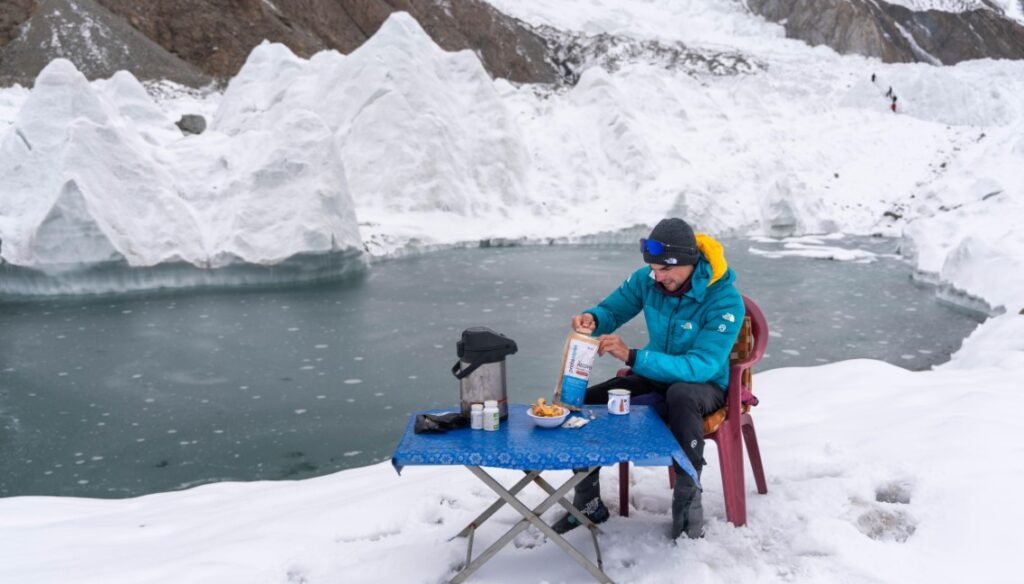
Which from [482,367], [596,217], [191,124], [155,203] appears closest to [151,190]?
[155,203]

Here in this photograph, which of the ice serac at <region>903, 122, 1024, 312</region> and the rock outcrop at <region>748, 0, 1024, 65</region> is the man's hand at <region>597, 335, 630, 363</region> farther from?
the rock outcrop at <region>748, 0, 1024, 65</region>

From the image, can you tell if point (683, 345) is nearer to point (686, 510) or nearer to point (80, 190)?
point (686, 510)

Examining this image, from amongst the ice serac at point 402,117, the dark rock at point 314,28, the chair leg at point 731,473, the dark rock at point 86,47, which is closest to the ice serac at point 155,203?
the ice serac at point 402,117

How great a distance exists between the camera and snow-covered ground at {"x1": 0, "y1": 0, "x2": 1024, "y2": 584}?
2.74m

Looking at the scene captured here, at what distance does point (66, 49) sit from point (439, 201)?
694 inches

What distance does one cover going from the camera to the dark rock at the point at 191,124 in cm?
2098

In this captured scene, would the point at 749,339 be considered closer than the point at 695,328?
No

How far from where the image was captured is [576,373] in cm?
281

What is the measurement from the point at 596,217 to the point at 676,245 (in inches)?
623

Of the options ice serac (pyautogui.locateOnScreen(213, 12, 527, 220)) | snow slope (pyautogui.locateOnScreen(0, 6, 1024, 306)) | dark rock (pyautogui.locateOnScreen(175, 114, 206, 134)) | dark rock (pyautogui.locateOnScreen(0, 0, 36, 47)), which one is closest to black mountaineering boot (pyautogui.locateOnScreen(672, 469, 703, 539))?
snow slope (pyautogui.locateOnScreen(0, 6, 1024, 306))

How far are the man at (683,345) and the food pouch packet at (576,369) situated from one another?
0.06 metres

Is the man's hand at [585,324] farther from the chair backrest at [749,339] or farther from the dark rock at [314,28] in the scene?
the dark rock at [314,28]

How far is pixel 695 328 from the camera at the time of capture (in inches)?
112

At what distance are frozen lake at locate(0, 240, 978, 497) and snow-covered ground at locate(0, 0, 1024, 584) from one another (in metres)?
0.90
